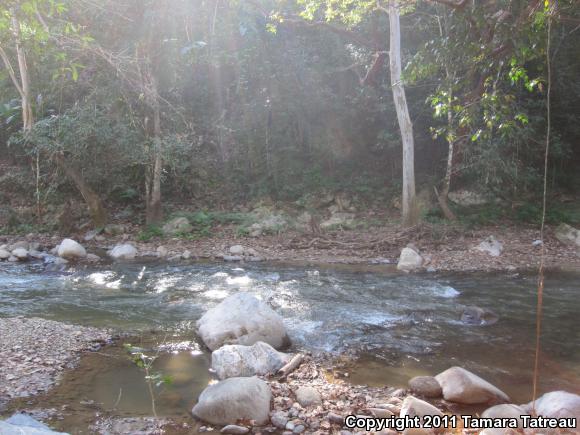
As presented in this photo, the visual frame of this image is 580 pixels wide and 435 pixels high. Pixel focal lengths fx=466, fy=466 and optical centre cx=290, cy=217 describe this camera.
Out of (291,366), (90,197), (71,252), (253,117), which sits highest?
(253,117)

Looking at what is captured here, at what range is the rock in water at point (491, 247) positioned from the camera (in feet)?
33.6

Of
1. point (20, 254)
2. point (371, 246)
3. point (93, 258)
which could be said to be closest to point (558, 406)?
point (371, 246)

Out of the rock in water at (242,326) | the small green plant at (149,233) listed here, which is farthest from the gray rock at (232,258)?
the rock in water at (242,326)

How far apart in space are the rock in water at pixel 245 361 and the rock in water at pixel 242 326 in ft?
1.59

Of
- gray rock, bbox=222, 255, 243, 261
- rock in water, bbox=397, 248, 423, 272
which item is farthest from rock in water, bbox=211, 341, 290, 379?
gray rock, bbox=222, 255, 243, 261

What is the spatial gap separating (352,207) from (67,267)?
8.22 meters

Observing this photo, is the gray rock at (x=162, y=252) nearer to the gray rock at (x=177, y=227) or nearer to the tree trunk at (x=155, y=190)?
the gray rock at (x=177, y=227)

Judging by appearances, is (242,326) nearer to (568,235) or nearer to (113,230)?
(113,230)

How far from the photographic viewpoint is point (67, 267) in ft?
31.9

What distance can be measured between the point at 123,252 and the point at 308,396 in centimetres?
802

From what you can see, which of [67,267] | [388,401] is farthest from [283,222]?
[388,401]

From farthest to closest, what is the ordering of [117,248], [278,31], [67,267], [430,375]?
[278,31]
[117,248]
[67,267]
[430,375]

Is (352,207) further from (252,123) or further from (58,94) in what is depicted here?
(58,94)

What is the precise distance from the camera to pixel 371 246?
11.1m
